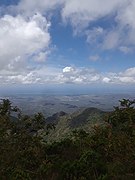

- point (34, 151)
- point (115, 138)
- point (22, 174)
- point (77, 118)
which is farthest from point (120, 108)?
point (77, 118)

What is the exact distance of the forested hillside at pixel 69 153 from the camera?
90.6ft

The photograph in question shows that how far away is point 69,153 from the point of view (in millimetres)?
37250

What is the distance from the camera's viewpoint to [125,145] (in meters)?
31.6

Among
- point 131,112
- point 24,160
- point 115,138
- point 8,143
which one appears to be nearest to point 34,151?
point 24,160

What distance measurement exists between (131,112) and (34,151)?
1736 centimetres

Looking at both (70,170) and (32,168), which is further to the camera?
(32,168)

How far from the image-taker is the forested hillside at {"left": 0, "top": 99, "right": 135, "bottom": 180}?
27.6 m

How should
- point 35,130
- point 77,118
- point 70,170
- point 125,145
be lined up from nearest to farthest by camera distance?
point 70,170 → point 125,145 → point 35,130 → point 77,118

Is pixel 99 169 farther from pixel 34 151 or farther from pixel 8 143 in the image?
pixel 8 143

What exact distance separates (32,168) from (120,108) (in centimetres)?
2064

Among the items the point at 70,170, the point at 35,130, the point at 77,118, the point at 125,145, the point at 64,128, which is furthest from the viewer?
the point at 77,118

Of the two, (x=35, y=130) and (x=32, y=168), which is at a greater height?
(x=35, y=130)

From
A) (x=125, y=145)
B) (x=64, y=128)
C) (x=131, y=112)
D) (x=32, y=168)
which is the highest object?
(x=131, y=112)

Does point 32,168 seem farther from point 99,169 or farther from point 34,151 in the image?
point 99,169
